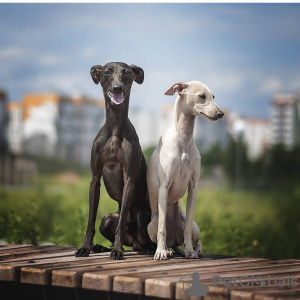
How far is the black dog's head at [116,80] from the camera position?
2.70 m

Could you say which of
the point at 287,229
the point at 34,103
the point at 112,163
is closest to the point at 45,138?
the point at 34,103

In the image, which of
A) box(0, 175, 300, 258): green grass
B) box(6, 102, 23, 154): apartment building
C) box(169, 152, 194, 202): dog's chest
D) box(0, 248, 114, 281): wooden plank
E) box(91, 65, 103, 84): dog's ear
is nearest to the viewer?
box(0, 248, 114, 281): wooden plank

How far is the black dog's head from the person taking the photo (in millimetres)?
2697

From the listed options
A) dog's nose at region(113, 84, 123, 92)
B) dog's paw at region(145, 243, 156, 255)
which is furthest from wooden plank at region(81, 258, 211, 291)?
dog's nose at region(113, 84, 123, 92)

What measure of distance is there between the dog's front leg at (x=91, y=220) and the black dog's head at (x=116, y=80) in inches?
17.0

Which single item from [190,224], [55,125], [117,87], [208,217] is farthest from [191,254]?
[55,125]

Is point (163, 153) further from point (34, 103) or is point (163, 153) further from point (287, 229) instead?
point (34, 103)

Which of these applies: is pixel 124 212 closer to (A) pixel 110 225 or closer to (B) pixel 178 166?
(A) pixel 110 225

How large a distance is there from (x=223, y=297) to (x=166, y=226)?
2.96 ft

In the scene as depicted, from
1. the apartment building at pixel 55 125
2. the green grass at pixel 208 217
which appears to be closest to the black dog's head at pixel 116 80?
the green grass at pixel 208 217

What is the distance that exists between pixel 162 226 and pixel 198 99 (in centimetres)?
65

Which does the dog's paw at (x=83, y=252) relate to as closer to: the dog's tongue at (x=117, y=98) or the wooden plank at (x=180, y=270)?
the wooden plank at (x=180, y=270)

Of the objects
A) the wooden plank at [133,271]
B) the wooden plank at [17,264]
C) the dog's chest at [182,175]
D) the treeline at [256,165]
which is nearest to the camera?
the wooden plank at [133,271]

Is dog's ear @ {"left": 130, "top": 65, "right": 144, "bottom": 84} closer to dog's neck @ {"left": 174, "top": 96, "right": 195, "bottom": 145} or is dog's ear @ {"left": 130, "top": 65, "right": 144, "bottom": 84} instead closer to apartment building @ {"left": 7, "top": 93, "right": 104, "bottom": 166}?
dog's neck @ {"left": 174, "top": 96, "right": 195, "bottom": 145}
